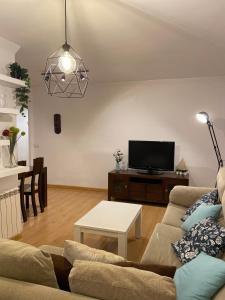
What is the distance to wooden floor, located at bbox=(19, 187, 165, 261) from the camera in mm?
3189

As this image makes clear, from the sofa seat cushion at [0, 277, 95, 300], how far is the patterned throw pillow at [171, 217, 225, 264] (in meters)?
1.03

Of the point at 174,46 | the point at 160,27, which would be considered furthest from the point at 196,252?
the point at 174,46

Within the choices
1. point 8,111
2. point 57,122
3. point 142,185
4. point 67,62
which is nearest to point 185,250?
point 67,62

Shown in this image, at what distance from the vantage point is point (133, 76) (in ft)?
16.1

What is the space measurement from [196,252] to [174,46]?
2.67 m

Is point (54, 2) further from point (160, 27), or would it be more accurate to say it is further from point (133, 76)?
point (133, 76)

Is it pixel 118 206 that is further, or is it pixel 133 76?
pixel 133 76

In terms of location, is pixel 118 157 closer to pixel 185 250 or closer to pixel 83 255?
pixel 185 250

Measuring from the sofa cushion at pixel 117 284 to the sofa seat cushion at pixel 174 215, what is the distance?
5.37 feet

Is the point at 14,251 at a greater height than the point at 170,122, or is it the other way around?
the point at 170,122

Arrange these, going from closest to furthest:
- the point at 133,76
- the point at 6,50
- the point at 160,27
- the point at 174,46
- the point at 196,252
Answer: the point at 196,252
the point at 160,27
the point at 6,50
the point at 174,46
the point at 133,76

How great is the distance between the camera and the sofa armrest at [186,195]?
318cm

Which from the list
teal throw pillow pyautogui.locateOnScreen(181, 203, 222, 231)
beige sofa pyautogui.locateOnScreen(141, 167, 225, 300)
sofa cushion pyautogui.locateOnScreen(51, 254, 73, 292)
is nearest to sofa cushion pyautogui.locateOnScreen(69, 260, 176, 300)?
sofa cushion pyautogui.locateOnScreen(51, 254, 73, 292)

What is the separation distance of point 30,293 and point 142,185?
3.80 meters
